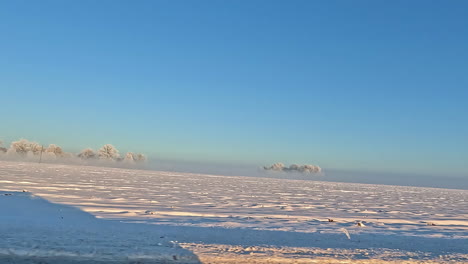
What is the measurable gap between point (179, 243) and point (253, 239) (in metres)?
1.56

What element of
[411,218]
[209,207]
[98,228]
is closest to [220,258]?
[98,228]

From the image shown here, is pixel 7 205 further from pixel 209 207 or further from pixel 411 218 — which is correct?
pixel 411 218

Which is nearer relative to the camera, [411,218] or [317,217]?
[317,217]

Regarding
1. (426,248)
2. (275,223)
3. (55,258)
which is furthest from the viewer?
(275,223)

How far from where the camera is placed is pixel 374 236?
860 cm

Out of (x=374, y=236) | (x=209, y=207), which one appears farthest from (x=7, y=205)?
(x=374, y=236)

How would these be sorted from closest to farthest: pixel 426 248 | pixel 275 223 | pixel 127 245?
pixel 127 245
pixel 426 248
pixel 275 223

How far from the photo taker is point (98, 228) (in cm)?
798

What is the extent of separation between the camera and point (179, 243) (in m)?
6.95

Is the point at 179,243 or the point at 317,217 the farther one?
→ the point at 317,217

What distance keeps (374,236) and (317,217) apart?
3.01 metres

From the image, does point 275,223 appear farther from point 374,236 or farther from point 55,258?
point 55,258

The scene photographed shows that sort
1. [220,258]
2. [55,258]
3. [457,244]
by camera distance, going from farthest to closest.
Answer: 1. [457,244]
2. [220,258]
3. [55,258]

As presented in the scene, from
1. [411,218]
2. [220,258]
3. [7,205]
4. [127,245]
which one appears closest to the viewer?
[220,258]
